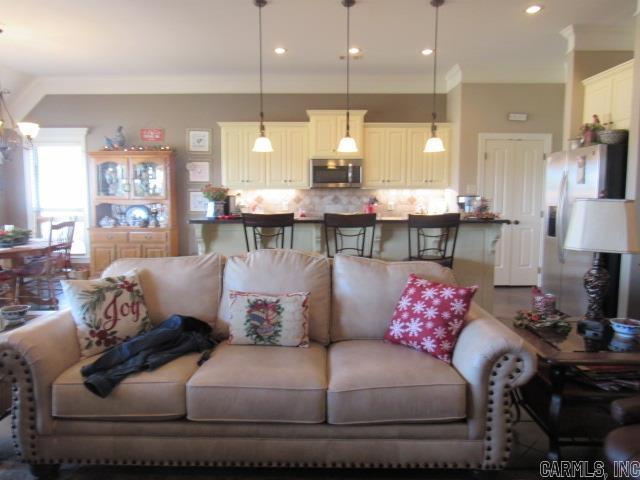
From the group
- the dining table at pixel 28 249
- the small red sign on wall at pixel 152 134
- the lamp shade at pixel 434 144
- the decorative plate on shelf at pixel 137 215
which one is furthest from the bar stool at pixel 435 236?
the small red sign on wall at pixel 152 134

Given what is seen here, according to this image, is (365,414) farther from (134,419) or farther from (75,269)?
(75,269)

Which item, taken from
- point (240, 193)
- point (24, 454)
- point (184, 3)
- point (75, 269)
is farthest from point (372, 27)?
point (75, 269)

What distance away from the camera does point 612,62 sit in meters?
4.21

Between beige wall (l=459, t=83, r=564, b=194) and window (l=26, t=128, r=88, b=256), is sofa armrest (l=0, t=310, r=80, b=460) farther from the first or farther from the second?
beige wall (l=459, t=83, r=564, b=194)

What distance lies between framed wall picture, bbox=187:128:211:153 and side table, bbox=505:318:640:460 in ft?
16.8

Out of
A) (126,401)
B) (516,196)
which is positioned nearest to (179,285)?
(126,401)

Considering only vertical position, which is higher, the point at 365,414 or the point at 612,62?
the point at 612,62

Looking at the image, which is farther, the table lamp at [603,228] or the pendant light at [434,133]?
the pendant light at [434,133]

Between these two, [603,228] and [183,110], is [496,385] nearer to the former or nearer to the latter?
[603,228]

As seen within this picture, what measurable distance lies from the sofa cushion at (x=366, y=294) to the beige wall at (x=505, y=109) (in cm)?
371

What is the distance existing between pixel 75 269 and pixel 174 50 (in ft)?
10.7

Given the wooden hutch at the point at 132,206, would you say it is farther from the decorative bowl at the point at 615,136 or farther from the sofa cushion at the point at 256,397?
the decorative bowl at the point at 615,136

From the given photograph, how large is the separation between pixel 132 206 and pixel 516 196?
18.1 ft

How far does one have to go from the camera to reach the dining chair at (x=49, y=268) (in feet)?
14.5
